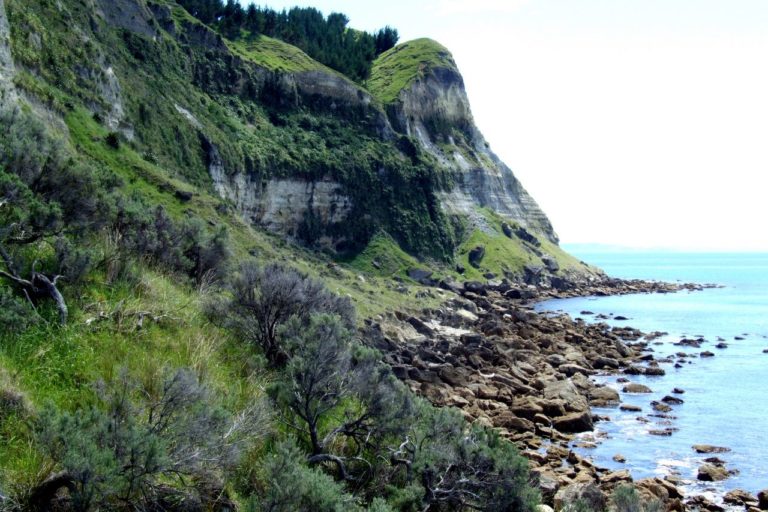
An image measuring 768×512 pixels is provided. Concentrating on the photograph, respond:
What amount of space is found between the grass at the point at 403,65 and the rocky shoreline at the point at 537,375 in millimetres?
61425

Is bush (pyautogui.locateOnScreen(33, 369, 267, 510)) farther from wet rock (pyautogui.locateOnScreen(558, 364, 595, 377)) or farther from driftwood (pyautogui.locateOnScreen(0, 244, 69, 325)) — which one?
wet rock (pyautogui.locateOnScreen(558, 364, 595, 377))

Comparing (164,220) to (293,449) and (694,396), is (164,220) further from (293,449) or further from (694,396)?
(694,396)

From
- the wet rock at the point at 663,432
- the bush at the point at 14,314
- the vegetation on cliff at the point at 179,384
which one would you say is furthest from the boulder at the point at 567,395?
the bush at the point at 14,314

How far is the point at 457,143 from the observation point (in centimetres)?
13900

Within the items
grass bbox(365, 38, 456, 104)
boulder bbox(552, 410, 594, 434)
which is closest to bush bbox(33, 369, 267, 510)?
boulder bbox(552, 410, 594, 434)

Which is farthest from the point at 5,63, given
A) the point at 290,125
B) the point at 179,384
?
the point at 290,125

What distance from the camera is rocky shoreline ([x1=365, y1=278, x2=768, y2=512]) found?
80.3 ft

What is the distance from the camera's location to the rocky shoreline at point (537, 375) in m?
24.5

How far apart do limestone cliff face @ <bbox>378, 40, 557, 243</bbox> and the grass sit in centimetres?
58

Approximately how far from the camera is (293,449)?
845cm

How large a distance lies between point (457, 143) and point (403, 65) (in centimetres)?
2214

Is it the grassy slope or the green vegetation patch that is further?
the grassy slope

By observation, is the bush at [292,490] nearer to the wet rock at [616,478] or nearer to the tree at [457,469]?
the tree at [457,469]

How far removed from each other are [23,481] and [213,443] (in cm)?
199
